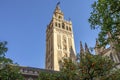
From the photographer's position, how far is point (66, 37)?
268 feet

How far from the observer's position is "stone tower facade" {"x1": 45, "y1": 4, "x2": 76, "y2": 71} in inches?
2881

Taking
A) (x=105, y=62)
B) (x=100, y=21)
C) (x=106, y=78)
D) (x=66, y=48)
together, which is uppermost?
(x=66, y=48)

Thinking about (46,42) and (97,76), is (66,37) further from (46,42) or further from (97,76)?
(97,76)

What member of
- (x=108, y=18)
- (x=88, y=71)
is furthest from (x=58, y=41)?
(x=108, y=18)

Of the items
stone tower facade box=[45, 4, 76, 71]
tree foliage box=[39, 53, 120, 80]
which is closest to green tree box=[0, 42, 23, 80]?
tree foliage box=[39, 53, 120, 80]

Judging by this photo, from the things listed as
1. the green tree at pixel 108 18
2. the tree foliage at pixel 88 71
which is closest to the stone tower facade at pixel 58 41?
the tree foliage at pixel 88 71

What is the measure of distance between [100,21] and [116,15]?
1263 millimetres

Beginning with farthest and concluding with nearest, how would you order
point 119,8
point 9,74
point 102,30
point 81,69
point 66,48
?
point 66,48, point 81,69, point 9,74, point 102,30, point 119,8

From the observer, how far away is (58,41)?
256 ft

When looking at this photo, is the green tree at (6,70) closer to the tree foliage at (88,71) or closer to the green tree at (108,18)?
the tree foliage at (88,71)

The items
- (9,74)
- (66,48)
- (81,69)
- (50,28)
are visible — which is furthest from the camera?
(50,28)

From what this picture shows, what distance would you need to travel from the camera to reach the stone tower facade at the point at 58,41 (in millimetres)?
73175

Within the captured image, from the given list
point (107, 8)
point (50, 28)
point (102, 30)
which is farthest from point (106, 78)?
point (50, 28)

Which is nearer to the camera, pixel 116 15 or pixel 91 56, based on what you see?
pixel 116 15
